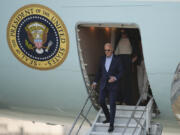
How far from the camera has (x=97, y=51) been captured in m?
9.64

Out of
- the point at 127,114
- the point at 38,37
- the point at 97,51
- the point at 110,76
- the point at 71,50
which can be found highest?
the point at 38,37

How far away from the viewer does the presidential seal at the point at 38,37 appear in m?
8.85

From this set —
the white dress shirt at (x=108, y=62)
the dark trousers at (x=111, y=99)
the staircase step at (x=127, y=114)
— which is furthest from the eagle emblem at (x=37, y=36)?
the staircase step at (x=127, y=114)

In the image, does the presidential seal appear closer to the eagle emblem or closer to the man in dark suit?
the eagle emblem

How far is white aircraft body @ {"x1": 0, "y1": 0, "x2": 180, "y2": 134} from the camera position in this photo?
8102 millimetres

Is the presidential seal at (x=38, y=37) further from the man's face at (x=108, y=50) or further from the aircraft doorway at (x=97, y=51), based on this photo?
the man's face at (x=108, y=50)

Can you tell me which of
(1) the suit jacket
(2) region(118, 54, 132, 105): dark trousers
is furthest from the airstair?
(1) the suit jacket

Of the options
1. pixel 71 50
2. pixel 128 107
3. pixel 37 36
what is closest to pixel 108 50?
pixel 71 50

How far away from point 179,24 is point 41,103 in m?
3.27

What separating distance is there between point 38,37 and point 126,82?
1.88 meters

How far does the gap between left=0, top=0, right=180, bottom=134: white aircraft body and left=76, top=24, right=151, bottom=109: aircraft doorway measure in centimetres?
2

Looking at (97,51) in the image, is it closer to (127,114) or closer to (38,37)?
(38,37)

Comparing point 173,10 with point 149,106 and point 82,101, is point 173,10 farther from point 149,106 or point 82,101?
point 82,101

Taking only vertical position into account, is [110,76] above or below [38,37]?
below
